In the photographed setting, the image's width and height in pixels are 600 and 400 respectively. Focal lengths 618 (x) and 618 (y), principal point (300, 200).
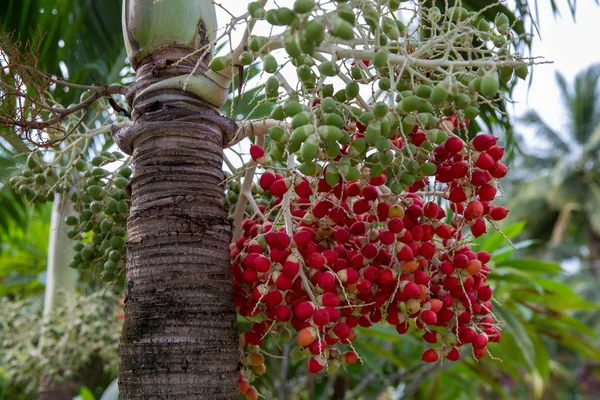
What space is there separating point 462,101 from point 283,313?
538 mm

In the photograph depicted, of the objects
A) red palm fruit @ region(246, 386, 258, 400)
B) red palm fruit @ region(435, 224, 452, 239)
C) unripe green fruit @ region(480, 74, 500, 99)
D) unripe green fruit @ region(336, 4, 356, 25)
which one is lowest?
red palm fruit @ region(246, 386, 258, 400)

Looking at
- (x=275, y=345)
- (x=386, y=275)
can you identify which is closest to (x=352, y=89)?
(x=386, y=275)

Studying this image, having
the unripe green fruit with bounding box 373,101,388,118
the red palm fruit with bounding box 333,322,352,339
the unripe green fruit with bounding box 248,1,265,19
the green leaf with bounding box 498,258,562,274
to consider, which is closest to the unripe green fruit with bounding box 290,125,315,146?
the unripe green fruit with bounding box 373,101,388,118

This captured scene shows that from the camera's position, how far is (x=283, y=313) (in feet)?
4.09

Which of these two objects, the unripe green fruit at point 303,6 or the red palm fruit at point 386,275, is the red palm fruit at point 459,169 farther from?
the unripe green fruit at point 303,6

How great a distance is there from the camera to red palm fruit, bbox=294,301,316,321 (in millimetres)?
1205

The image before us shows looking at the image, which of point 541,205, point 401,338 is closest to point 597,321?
point 541,205

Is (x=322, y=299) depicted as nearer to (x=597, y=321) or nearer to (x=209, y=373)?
(x=209, y=373)

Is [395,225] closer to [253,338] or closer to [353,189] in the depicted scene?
[353,189]

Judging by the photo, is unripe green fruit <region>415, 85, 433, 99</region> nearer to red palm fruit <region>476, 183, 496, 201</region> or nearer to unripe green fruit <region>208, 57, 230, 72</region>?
red palm fruit <region>476, 183, 496, 201</region>

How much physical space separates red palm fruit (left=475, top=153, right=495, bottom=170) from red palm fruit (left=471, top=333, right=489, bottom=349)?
358 mm

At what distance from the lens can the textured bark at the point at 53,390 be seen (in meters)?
3.31

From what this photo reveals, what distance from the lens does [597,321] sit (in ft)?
65.8

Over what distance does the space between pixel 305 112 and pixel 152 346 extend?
1.77ft
